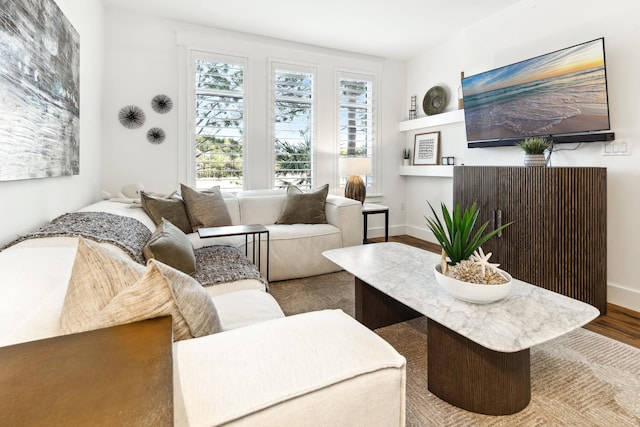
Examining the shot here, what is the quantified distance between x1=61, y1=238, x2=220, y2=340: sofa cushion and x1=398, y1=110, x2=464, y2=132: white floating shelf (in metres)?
3.79

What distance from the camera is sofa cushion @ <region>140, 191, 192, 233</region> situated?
2661 mm

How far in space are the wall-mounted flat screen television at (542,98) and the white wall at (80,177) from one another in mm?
A: 3523

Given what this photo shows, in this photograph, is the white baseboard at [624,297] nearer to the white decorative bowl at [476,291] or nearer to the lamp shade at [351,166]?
the white decorative bowl at [476,291]

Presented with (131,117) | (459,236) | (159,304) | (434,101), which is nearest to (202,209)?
(131,117)

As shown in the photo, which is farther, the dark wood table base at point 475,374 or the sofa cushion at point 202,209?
the sofa cushion at point 202,209

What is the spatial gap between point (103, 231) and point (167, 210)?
1.11m

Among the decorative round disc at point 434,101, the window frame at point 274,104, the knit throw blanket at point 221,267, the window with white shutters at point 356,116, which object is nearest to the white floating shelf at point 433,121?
the decorative round disc at point 434,101

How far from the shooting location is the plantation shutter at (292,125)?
409 centimetres

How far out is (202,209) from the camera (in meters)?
2.93

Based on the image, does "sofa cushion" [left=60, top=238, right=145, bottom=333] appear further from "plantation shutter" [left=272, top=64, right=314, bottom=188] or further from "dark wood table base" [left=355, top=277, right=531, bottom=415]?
"plantation shutter" [left=272, top=64, right=314, bottom=188]

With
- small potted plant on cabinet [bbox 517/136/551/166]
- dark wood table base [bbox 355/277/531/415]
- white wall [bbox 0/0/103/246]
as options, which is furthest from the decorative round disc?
white wall [bbox 0/0/103/246]

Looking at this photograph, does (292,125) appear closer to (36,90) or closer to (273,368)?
(36,90)

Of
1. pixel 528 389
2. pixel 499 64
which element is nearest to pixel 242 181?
pixel 499 64

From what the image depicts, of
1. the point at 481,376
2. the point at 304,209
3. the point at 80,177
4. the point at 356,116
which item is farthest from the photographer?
the point at 356,116
